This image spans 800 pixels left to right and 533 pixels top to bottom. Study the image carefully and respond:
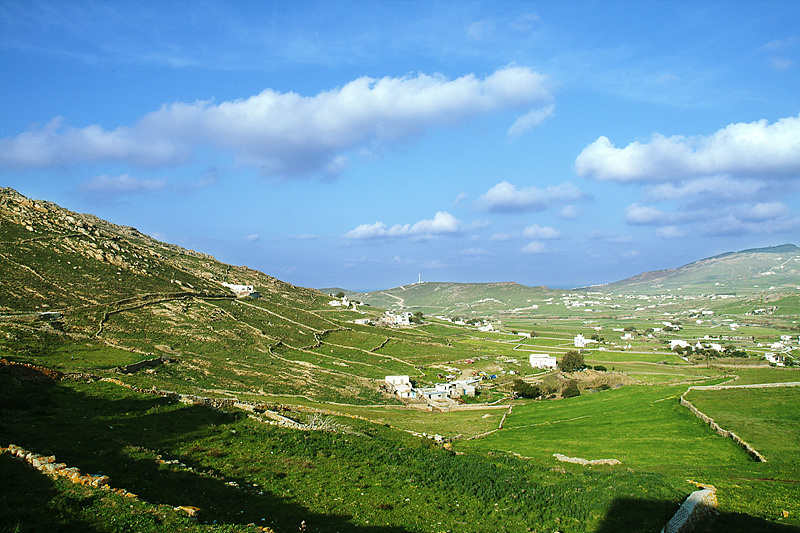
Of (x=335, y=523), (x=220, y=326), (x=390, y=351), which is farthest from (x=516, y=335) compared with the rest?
(x=335, y=523)

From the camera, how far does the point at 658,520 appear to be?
15.4m

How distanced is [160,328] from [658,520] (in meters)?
53.8

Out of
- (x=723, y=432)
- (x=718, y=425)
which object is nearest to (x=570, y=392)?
(x=718, y=425)

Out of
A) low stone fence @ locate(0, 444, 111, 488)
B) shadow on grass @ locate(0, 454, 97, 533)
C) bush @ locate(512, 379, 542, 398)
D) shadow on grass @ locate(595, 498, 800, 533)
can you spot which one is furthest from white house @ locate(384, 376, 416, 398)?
shadow on grass @ locate(0, 454, 97, 533)

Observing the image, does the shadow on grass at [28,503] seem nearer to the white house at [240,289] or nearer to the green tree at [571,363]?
the green tree at [571,363]

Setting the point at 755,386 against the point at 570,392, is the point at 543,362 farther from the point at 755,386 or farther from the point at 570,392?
the point at 755,386

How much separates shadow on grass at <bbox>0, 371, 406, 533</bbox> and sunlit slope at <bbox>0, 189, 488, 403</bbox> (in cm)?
1130

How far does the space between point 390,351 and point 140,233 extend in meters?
105

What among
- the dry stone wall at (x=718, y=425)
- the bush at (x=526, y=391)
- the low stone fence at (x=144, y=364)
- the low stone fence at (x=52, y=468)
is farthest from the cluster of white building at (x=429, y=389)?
the low stone fence at (x=52, y=468)

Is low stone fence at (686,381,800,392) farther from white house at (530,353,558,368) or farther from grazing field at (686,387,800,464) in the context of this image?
white house at (530,353,558,368)

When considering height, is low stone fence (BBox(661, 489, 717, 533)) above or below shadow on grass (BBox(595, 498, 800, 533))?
above

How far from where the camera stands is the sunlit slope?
1581 inches

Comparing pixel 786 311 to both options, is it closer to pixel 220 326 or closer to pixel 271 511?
pixel 220 326

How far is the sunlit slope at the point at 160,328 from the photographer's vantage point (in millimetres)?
40156
